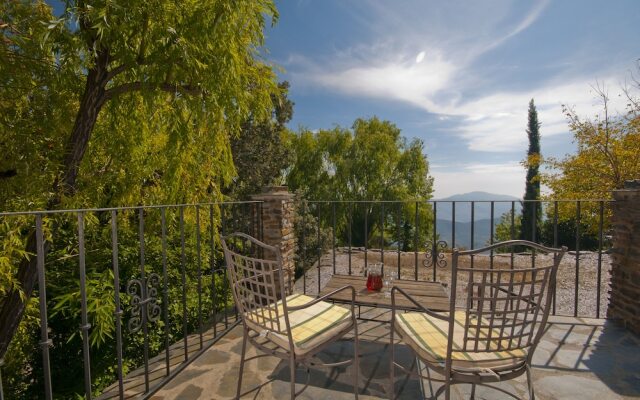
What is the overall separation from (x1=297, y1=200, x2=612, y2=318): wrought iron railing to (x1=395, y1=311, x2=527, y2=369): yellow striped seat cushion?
1048 millimetres

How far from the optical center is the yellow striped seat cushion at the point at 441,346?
130cm

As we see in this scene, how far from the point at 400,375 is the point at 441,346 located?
80cm

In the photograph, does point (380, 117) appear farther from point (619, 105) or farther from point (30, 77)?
point (30, 77)

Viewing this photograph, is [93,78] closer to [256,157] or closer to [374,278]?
[374,278]

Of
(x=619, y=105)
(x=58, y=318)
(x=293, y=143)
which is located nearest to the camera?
(x=58, y=318)

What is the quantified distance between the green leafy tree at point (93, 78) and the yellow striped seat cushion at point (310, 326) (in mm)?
2123

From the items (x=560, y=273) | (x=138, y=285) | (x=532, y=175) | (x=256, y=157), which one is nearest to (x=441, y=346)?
(x=138, y=285)

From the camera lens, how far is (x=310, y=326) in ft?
5.39

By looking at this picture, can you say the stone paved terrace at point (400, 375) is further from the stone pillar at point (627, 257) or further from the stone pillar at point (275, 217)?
the stone pillar at point (275, 217)

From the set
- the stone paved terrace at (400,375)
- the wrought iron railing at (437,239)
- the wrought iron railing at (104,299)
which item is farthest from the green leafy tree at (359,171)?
the stone paved terrace at (400,375)

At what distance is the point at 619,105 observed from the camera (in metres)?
8.58

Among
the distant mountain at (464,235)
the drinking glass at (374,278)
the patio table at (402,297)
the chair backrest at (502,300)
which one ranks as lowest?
the distant mountain at (464,235)

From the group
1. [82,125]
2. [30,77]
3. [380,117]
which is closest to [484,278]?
[82,125]

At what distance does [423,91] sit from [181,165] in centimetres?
494
